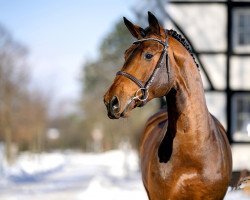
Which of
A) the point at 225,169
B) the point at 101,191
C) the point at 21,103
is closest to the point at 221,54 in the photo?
the point at 101,191

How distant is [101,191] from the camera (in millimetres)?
11672

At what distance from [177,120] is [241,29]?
783 cm

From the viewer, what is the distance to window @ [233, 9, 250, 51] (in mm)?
11117

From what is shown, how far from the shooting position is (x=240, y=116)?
432 inches

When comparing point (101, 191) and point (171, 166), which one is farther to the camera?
point (101, 191)

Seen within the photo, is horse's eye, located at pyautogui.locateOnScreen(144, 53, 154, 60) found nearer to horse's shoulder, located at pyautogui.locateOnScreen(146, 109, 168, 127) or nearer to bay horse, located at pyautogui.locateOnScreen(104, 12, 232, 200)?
bay horse, located at pyautogui.locateOnScreen(104, 12, 232, 200)

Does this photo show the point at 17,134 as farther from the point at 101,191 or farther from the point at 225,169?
the point at 225,169

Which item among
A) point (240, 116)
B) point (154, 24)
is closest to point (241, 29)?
point (240, 116)

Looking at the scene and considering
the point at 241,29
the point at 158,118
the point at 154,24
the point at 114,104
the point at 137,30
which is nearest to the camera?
the point at 114,104

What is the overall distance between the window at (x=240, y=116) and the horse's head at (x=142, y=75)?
24.3ft

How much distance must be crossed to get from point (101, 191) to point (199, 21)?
13.5ft

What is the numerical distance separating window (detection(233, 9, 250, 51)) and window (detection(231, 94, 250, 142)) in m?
1.01

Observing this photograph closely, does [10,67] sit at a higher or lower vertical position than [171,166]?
higher

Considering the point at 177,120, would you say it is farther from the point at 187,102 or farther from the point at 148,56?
the point at 148,56
